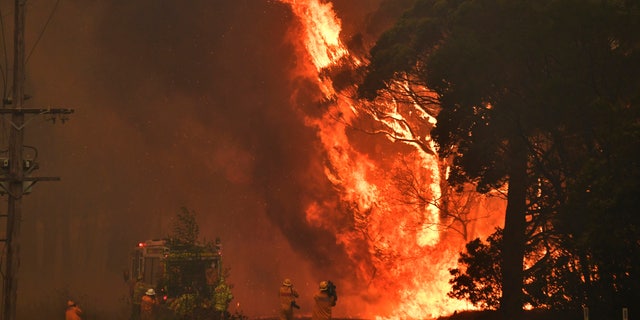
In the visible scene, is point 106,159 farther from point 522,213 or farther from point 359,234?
point 522,213

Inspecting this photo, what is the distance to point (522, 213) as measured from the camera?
28.7 meters

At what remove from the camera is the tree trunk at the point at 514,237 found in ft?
92.2

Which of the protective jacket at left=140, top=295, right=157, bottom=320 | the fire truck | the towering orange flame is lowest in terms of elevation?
the protective jacket at left=140, top=295, right=157, bottom=320

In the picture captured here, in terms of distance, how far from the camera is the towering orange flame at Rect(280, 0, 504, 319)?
38.6 m

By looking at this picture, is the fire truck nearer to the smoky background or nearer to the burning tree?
the burning tree

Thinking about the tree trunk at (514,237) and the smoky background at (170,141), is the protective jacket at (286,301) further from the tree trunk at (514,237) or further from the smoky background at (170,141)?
the smoky background at (170,141)

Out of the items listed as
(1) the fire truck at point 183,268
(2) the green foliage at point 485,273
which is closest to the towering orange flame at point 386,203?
(2) the green foliage at point 485,273

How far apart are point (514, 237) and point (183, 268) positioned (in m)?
11.3

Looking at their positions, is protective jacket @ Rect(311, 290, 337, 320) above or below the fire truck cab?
below

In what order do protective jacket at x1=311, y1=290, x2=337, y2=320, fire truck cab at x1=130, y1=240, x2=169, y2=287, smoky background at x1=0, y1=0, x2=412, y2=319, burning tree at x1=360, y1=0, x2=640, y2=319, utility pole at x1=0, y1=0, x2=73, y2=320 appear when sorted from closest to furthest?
utility pole at x1=0, y1=0, x2=73, y2=320 < burning tree at x1=360, y1=0, x2=640, y2=319 < protective jacket at x1=311, y1=290, x2=337, y2=320 < fire truck cab at x1=130, y1=240, x2=169, y2=287 < smoky background at x1=0, y1=0, x2=412, y2=319

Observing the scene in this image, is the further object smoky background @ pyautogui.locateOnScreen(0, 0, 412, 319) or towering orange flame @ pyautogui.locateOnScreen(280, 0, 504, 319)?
smoky background @ pyautogui.locateOnScreen(0, 0, 412, 319)

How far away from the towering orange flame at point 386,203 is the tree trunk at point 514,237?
8.21m

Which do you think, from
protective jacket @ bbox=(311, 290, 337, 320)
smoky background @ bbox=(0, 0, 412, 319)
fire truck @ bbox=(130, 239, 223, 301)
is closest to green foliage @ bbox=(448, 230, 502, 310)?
protective jacket @ bbox=(311, 290, 337, 320)

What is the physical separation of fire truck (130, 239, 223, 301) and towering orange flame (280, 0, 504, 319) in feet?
35.0
